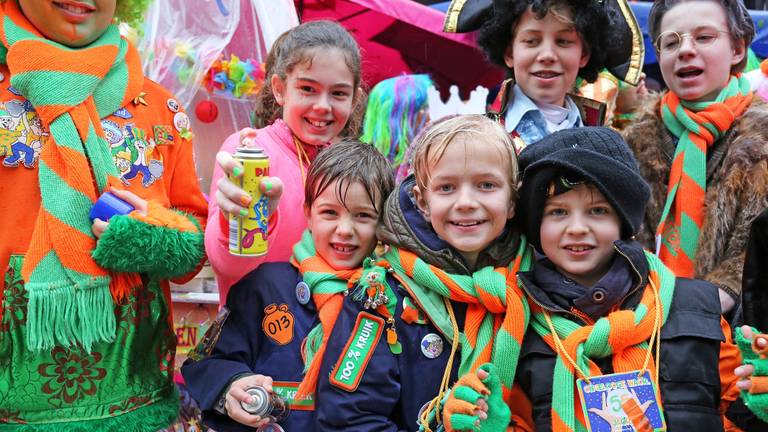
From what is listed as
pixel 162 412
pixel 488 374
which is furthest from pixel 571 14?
pixel 162 412

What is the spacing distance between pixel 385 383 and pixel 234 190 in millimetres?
699

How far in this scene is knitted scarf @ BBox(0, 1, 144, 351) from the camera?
2.36 meters

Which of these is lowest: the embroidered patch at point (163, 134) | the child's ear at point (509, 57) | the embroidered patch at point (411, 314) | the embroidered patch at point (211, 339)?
the embroidered patch at point (211, 339)

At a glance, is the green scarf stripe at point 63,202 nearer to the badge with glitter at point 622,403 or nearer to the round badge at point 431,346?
the round badge at point 431,346

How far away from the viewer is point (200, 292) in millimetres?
3963

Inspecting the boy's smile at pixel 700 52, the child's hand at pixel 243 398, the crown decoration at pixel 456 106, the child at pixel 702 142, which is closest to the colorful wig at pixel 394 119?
the crown decoration at pixel 456 106

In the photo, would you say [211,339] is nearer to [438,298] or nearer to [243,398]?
[243,398]

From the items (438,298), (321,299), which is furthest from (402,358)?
(321,299)

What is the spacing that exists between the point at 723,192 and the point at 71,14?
232 centimetres

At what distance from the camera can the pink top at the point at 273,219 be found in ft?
7.95

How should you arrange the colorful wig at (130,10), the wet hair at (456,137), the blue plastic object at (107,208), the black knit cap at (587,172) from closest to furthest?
the black knit cap at (587,172), the wet hair at (456,137), the blue plastic object at (107,208), the colorful wig at (130,10)

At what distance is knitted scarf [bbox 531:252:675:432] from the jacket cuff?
121 centimetres

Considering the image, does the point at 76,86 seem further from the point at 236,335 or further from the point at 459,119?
the point at 459,119

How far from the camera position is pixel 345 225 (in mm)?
2445
